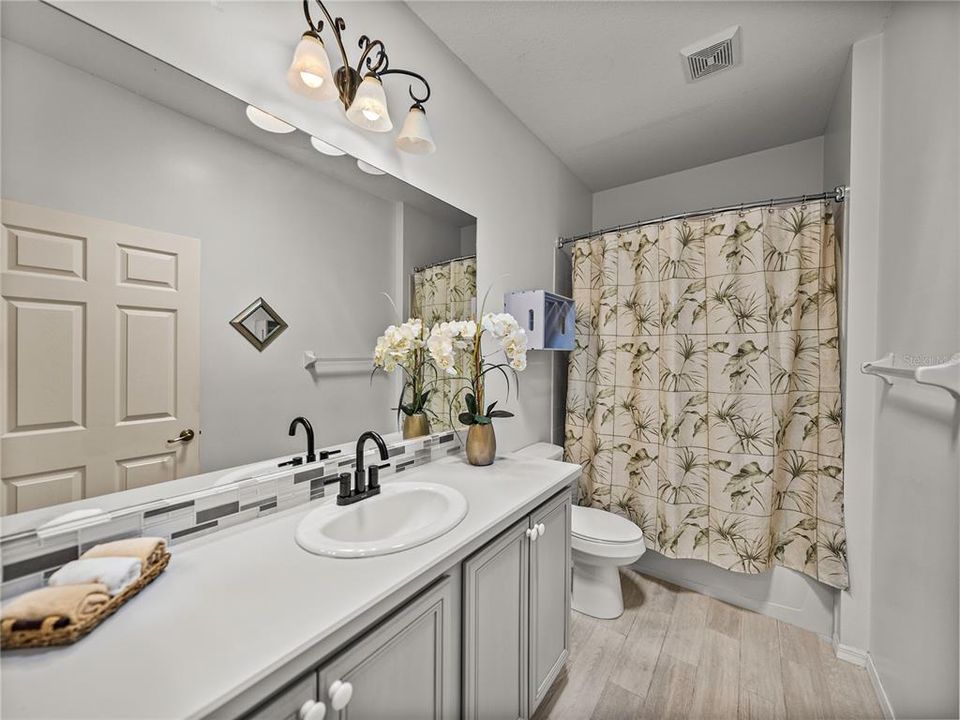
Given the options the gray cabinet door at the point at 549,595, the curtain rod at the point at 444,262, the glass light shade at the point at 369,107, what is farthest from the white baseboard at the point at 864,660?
the glass light shade at the point at 369,107

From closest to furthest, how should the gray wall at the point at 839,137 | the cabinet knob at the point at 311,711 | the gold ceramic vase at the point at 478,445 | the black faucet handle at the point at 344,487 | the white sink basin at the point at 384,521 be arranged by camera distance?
1. the cabinet knob at the point at 311,711
2. the white sink basin at the point at 384,521
3. the black faucet handle at the point at 344,487
4. the gold ceramic vase at the point at 478,445
5. the gray wall at the point at 839,137

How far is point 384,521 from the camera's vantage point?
3.79 ft

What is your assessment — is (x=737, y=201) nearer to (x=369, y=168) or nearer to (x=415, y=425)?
(x=369, y=168)

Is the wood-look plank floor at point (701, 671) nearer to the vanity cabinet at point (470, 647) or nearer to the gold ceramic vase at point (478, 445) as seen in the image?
the vanity cabinet at point (470, 647)

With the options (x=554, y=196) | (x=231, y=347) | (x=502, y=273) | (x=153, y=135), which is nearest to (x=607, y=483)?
(x=502, y=273)

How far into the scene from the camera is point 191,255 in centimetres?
94

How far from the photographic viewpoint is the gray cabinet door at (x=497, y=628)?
99cm

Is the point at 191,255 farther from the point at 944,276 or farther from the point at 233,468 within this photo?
the point at 944,276

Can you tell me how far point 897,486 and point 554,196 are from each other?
2.12 metres

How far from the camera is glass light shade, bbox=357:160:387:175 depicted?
4.33 feet

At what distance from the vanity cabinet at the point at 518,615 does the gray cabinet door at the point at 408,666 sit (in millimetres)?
60

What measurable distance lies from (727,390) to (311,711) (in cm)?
205

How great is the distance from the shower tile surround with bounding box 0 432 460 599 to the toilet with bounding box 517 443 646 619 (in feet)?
3.43

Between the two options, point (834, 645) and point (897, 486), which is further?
point (834, 645)
